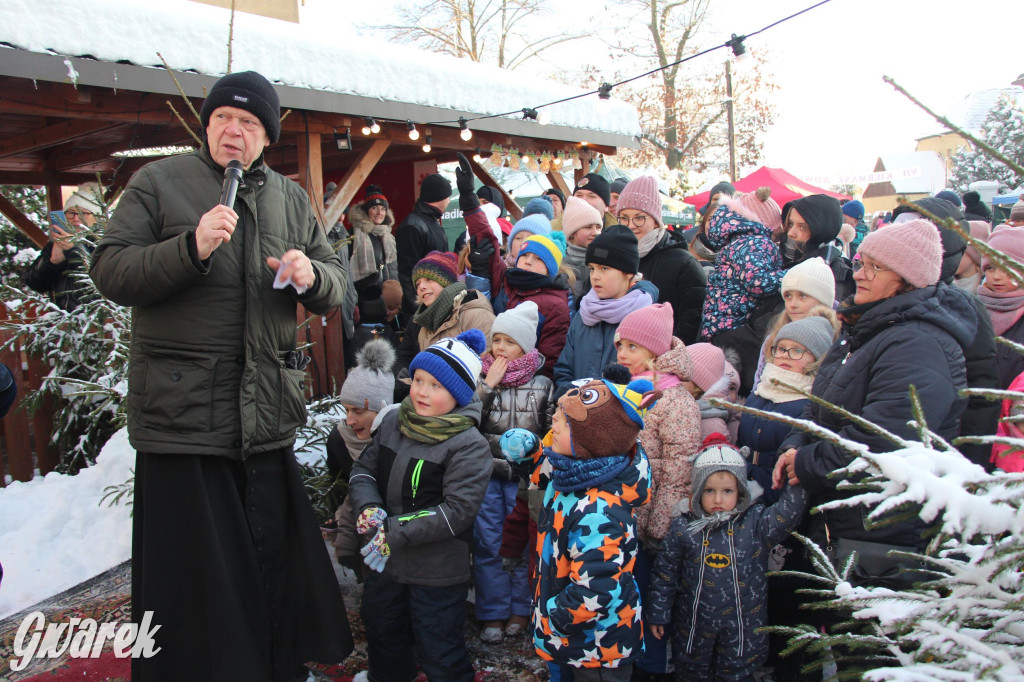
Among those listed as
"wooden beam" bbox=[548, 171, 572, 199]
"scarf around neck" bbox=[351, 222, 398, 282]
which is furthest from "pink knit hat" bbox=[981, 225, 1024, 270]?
"wooden beam" bbox=[548, 171, 572, 199]

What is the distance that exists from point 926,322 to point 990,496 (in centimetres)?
172

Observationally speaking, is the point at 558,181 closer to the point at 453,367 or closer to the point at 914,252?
the point at 453,367

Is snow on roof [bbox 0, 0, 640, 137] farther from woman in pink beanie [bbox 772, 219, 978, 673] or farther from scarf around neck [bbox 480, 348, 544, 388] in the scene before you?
woman in pink beanie [bbox 772, 219, 978, 673]

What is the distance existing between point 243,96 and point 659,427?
2173 millimetres

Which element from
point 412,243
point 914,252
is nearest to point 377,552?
point 914,252

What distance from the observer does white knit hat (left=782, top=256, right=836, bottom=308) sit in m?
3.47

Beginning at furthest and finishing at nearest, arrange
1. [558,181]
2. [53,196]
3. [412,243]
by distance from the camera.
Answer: [558,181]
[53,196]
[412,243]

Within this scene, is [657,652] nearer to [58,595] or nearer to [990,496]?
[990,496]

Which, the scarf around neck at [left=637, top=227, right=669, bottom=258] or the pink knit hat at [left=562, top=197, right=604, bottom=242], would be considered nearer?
the scarf around neck at [left=637, top=227, right=669, bottom=258]

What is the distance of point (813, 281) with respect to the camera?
3.47 m

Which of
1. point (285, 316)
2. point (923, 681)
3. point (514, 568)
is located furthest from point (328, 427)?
point (923, 681)

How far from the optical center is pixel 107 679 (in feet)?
10.1

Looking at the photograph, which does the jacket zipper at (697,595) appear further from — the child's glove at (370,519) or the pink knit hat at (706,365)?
the child's glove at (370,519)

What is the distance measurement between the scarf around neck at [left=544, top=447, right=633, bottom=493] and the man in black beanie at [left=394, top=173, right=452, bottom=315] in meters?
3.56
